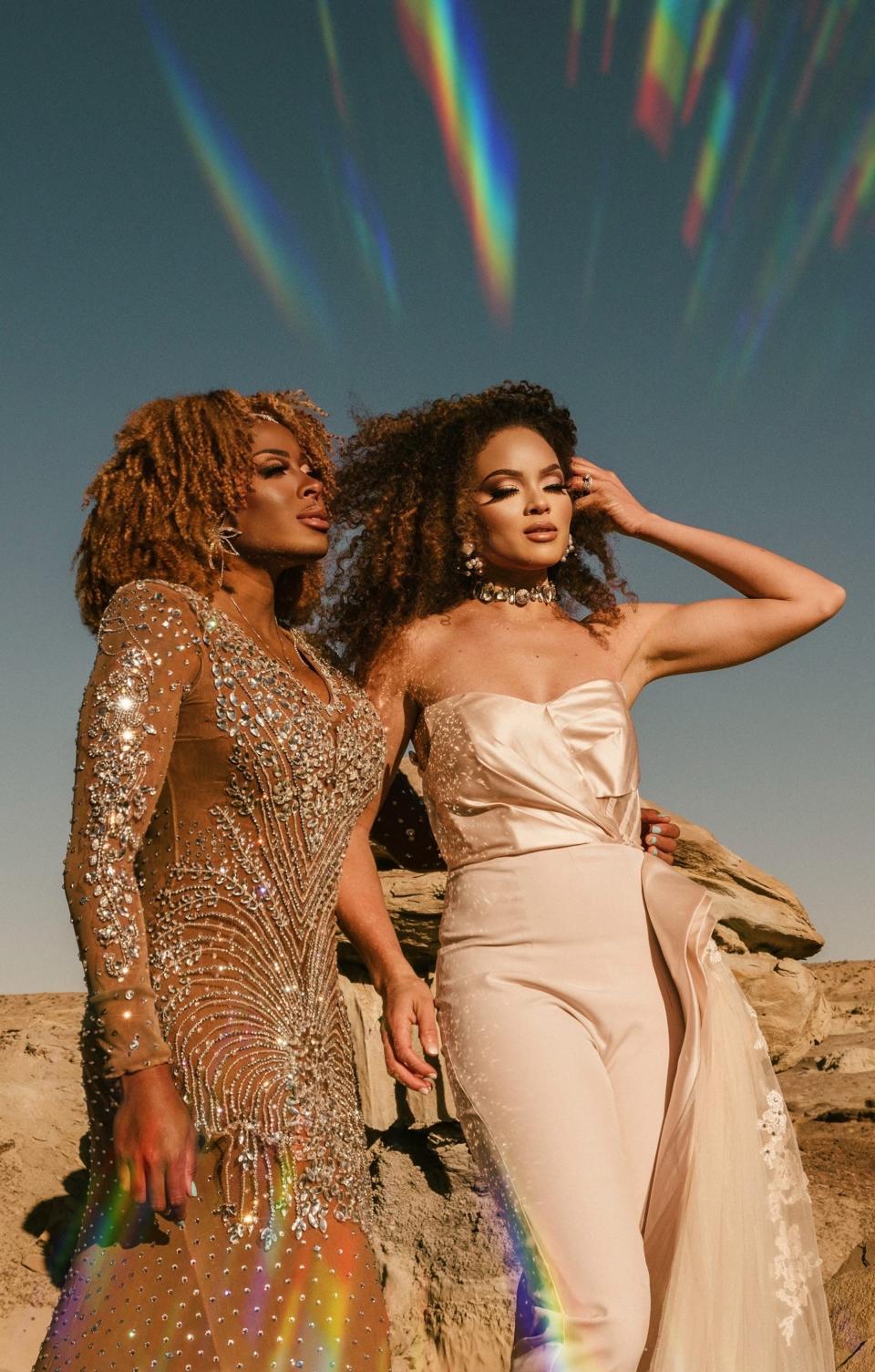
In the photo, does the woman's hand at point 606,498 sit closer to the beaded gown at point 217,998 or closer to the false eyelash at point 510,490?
the false eyelash at point 510,490

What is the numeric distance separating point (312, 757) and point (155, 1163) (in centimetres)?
96

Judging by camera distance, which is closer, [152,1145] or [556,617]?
[152,1145]

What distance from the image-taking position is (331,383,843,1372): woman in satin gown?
2795 mm

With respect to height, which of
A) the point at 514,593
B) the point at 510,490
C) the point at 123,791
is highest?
the point at 510,490

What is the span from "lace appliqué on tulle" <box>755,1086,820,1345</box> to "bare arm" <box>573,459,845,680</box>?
52.6 inches

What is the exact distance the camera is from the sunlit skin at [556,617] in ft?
12.2

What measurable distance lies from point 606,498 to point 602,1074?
5.99ft

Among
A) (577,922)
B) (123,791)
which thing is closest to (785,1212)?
(577,922)

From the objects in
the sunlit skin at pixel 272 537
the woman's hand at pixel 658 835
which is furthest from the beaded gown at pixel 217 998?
the woman's hand at pixel 658 835

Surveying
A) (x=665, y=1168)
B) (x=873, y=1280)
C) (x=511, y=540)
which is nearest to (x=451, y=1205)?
(x=873, y=1280)

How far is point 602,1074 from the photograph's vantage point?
9.78 feet

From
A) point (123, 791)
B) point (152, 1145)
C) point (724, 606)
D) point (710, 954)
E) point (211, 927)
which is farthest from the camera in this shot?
point (724, 606)

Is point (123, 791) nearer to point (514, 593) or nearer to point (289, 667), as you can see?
point (289, 667)

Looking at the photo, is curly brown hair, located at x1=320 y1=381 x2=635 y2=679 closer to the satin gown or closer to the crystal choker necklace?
the crystal choker necklace
